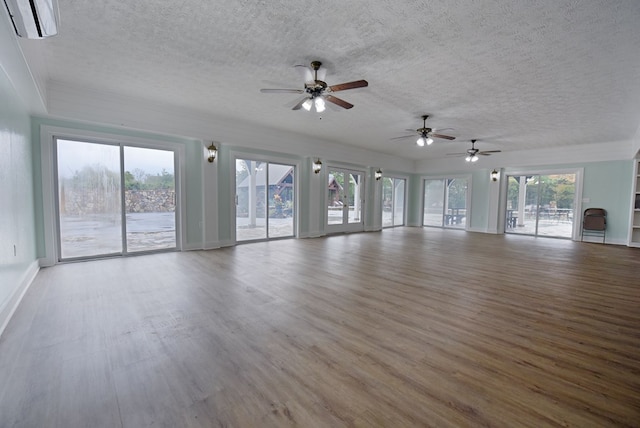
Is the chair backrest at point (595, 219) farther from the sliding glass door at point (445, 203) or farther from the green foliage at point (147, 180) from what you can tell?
the green foliage at point (147, 180)

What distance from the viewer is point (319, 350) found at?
229cm

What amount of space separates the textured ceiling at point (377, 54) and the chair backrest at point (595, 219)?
11.9 feet

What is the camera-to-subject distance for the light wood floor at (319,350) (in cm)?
164

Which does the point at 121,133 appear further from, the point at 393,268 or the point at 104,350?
the point at 393,268

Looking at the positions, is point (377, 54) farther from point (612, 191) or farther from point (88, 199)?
point (612, 191)

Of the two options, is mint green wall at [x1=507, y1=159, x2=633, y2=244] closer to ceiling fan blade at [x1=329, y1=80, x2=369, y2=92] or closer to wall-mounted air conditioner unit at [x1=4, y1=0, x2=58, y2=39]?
ceiling fan blade at [x1=329, y1=80, x2=369, y2=92]

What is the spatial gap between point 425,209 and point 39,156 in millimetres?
12321

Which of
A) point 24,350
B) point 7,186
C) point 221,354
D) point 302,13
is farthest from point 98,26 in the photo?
point 221,354

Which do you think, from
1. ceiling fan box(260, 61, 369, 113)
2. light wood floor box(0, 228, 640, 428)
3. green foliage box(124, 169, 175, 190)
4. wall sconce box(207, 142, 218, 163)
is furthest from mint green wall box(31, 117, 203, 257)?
ceiling fan box(260, 61, 369, 113)

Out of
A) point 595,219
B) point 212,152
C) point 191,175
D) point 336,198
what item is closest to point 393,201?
point 336,198

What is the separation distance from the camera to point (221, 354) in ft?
7.27

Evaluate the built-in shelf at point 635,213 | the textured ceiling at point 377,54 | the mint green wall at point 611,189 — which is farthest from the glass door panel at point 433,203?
the textured ceiling at point 377,54

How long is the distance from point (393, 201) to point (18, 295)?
11.2 metres

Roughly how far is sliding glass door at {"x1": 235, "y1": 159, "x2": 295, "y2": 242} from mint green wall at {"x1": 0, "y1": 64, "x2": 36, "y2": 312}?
3.72m
